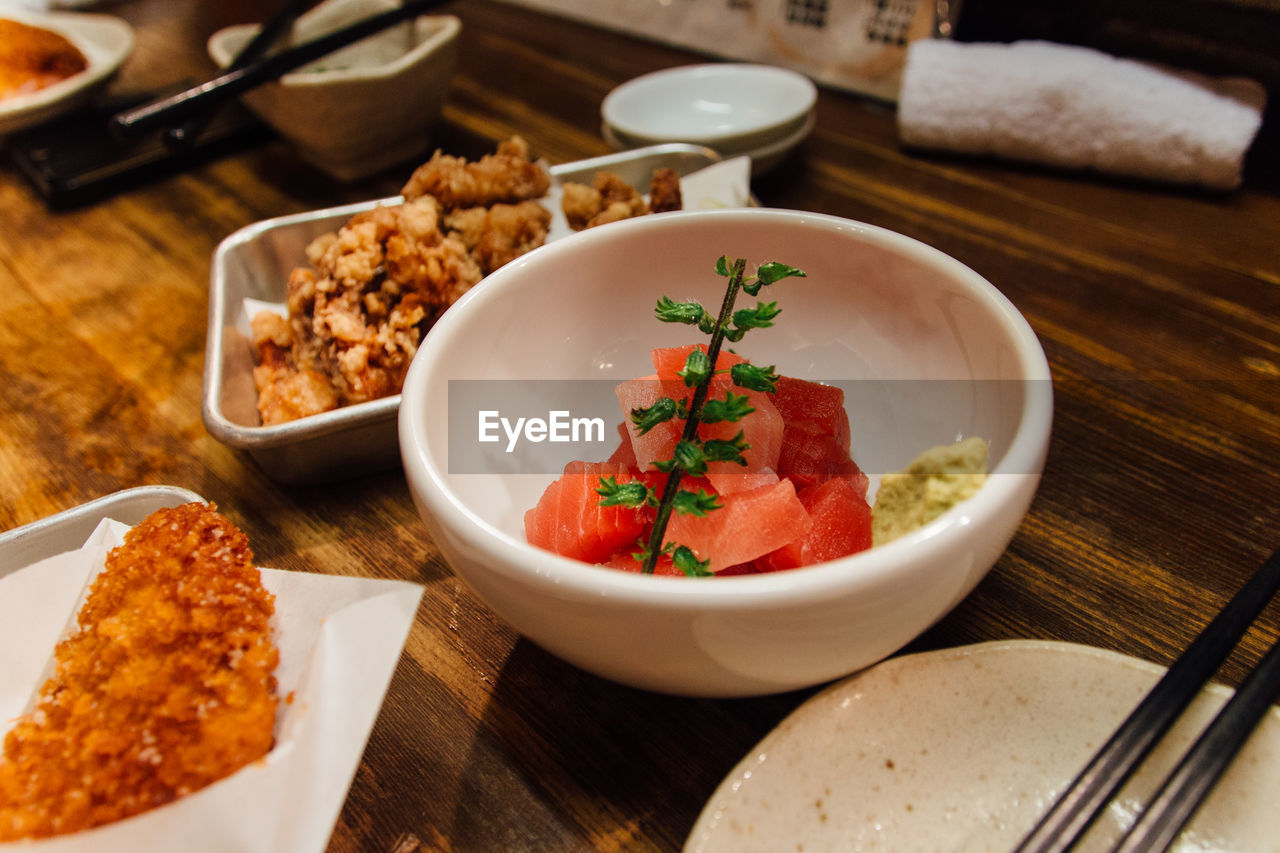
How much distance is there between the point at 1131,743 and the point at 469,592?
60 centimetres

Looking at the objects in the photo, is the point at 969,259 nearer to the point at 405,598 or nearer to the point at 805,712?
the point at 805,712

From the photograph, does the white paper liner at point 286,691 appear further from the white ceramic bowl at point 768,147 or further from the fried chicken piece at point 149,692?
the white ceramic bowl at point 768,147

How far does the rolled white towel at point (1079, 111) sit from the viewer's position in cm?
144

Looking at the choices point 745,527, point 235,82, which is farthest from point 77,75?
point 745,527

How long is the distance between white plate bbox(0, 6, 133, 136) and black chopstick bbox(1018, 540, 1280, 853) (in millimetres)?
2320

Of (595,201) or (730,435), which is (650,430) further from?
(595,201)

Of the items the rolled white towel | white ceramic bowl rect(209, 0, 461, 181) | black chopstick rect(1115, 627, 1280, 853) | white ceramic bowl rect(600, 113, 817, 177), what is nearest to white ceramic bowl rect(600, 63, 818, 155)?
white ceramic bowl rect(600, 113, 817, 177)

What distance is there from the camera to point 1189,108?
144 centimetres

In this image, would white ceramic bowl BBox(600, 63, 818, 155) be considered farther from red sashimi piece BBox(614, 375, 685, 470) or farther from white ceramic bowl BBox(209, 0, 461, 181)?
red sashimi piece BBox(614, 375, 685, 470)

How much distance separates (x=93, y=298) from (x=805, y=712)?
1.51m

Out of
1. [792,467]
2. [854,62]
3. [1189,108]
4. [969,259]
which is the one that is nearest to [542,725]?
[792,467]

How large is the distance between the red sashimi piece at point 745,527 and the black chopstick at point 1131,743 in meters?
0.26

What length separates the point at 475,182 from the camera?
3.89 ft

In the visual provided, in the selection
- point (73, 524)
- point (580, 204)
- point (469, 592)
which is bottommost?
point (469, 592)
